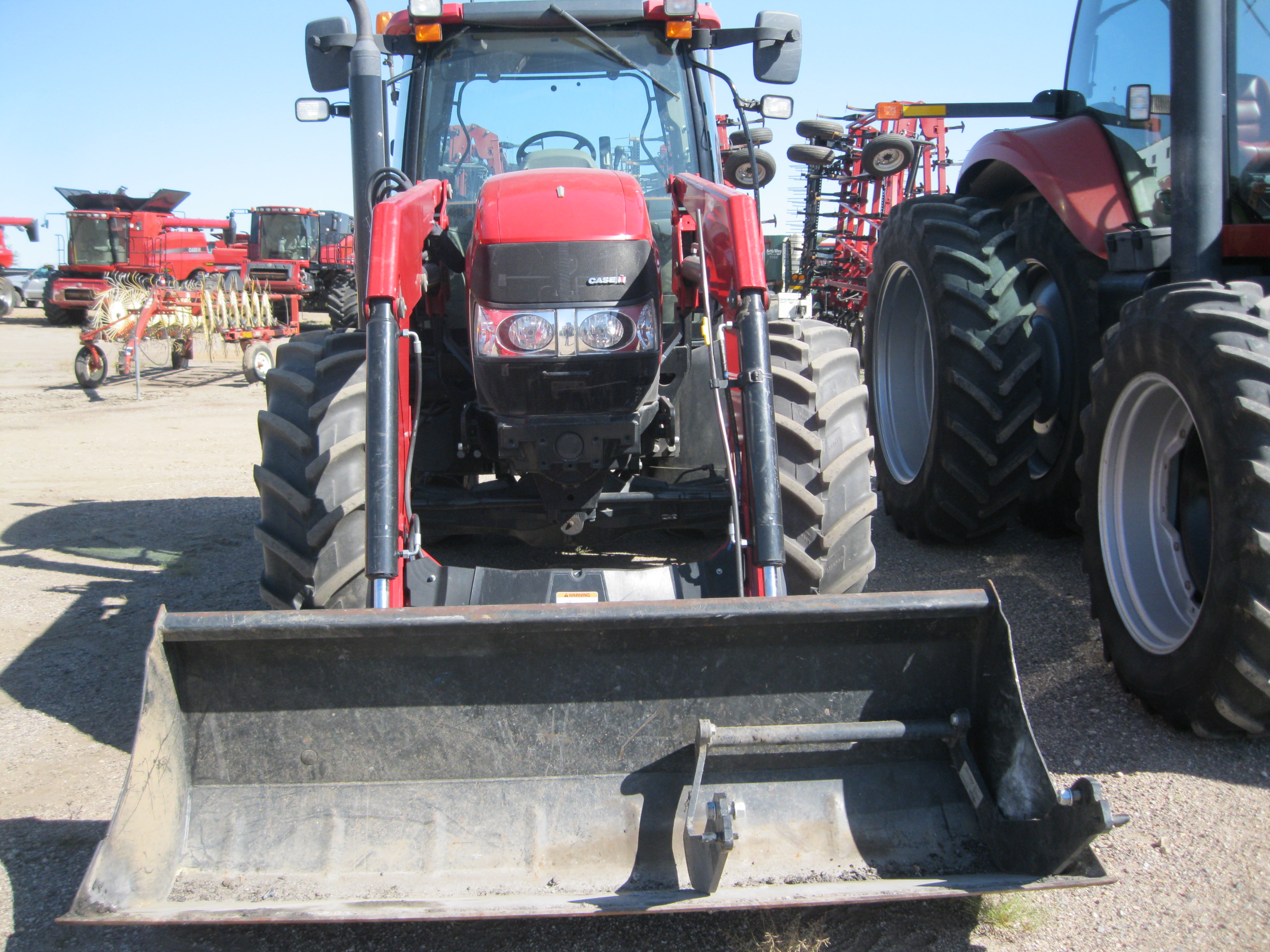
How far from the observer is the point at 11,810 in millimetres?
2732

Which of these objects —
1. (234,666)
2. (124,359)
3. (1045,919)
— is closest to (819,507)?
(1045,919)

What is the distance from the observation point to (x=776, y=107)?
4070 millimetres

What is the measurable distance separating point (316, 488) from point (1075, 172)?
3.21 m

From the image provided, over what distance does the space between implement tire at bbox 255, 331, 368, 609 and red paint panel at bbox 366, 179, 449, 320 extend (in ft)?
1.37

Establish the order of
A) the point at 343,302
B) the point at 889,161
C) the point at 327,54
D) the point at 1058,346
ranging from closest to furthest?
1. the point at 327,54
2. the point at 1058,346
3. the point at 889,161
4. the point at 343,302

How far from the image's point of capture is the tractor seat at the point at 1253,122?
3.29 metres

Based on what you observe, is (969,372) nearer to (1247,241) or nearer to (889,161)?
(1247,241)

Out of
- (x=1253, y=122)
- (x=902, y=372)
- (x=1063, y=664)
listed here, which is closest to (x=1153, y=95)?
(x=1253, y=122)

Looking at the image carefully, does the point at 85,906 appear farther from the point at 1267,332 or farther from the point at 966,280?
the point at 966,280

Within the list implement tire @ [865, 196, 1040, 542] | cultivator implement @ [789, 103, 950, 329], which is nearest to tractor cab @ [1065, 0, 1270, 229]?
implement tire @ [865, 196, 1040, 542]

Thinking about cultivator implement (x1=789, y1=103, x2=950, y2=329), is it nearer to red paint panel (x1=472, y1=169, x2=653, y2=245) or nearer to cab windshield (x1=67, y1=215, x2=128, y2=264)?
red paint panel (x1=472, y1=169, x2=653, y2=245)

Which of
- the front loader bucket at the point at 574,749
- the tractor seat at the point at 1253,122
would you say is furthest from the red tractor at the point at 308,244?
the front loader bucket at the point at 574,749

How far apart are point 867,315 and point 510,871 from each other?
4.16m

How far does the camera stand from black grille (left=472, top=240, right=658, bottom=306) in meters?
2.81
